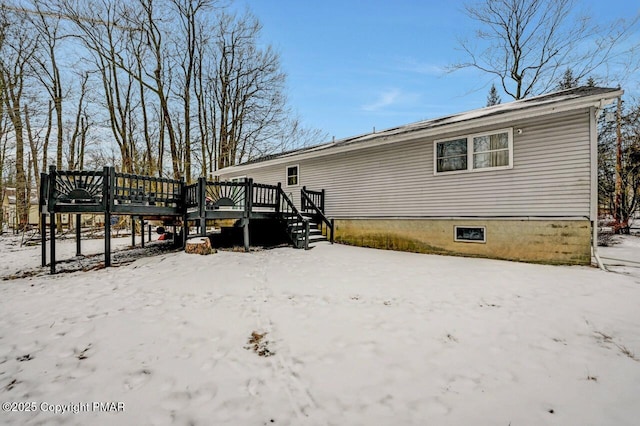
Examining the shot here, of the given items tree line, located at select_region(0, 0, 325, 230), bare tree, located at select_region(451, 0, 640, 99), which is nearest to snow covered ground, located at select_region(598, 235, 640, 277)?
bare tree, located at select_region(451, 0, 640, 99)

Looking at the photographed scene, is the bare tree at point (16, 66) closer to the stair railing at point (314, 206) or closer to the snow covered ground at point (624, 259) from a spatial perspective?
the stair railing at point (314, 206)

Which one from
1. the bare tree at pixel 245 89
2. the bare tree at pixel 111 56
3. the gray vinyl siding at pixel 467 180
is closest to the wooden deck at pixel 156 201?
the gray vinyl siding at pixel 467 180

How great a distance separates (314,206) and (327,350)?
787cm

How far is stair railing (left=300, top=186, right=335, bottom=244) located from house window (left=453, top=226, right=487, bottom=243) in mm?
4146

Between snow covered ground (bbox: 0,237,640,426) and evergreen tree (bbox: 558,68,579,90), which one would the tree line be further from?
evergreen tree (bbox: 558,68,579,90)

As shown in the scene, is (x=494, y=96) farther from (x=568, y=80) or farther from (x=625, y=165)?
(x=625, y=165)

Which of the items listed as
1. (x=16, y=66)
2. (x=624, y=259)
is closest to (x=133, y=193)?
(x=624, y=259)

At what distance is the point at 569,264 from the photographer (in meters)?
6.58

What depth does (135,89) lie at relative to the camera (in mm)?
21047

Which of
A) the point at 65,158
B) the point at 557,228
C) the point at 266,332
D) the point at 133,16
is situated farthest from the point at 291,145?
the point at 266,332

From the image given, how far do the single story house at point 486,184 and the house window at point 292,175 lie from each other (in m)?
2.06

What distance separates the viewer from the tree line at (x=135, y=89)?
57.0ft

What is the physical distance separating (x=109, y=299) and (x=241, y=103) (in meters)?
19.7

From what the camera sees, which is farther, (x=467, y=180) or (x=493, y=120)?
(x=467, y=180)
